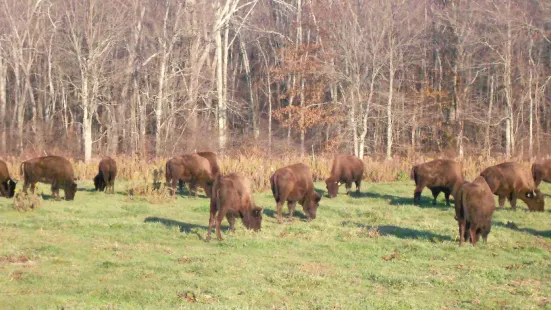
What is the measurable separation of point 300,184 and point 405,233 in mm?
Result: 2841

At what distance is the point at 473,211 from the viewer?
44.3 ft

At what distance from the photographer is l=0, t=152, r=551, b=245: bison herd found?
13766 mm

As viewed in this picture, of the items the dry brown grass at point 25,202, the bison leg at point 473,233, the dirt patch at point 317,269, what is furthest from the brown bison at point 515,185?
the dry brown grass at point 25,202

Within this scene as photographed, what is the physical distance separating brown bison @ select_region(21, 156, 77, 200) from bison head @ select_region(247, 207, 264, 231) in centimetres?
749

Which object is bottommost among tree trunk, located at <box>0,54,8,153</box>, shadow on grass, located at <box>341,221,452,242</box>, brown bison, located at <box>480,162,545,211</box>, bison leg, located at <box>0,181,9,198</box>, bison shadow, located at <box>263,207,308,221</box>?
shadow on grass, located at <box>341,221,452,242</box>

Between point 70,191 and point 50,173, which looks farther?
point 70,191

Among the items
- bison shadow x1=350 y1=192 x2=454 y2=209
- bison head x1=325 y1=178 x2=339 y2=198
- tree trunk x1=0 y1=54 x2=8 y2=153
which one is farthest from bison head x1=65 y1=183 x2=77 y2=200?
tree trunk x1=0 y1=54 x2=8 y2=153

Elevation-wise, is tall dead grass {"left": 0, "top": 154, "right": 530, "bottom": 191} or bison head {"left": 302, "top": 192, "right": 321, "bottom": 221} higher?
tall dead grass {"left": 0, "top": 154, "right": 530, "bottom": 191}

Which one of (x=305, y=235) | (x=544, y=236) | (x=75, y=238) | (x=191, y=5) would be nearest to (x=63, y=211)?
(x=75, y=238)

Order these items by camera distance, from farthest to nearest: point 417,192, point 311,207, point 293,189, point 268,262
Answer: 1. point 417,192
2. point 311,207
3. point 293,189
4. point 268,262

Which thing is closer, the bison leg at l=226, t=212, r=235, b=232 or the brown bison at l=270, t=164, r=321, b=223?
the bison leg at l=226, t=212, r=235, b=232

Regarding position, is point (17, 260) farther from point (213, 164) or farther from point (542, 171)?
point (542, 171)

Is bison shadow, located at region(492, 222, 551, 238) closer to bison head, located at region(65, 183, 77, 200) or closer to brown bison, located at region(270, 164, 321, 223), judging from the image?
brown bison, located at region(270, 164, 321, 223)


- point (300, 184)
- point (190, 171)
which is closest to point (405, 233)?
point (300, 184)
